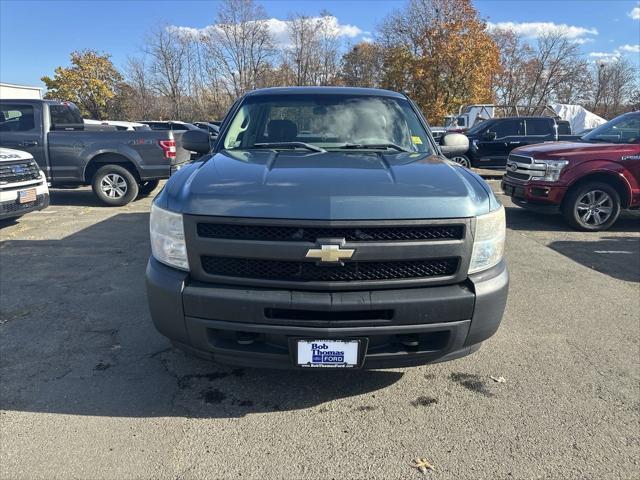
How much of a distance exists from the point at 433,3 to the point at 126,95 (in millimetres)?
24767

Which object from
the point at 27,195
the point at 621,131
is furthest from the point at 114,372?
the point at 621,131

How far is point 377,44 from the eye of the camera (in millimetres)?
40062

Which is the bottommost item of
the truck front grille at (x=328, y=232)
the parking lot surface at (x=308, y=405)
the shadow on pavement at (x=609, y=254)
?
the parking lot surface at (x=308, y=405)

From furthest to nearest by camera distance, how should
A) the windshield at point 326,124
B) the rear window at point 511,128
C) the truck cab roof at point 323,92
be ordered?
the rear window at point 511,128
the truck cab roof at point 323,92
the windshield at point 326,124

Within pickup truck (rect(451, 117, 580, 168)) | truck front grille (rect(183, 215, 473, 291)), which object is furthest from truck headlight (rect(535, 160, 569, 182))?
pickup truck (rect(451, 117, 580, 168))

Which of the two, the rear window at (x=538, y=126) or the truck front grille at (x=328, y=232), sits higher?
the rear window at (x=538, y=126)

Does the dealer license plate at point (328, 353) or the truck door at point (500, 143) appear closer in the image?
the dealer license plate at point (328, 353)

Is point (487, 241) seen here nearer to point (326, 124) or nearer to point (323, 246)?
point (323, 246)

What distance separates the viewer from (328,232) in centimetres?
237

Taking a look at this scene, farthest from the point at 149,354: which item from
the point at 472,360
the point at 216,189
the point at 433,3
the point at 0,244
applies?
the point at 433,3

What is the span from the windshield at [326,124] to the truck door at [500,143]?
36.1ft

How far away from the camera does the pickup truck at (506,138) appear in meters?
14.1

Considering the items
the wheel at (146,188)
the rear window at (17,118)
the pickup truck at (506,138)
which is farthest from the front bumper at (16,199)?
the pickup truck at (506,138)

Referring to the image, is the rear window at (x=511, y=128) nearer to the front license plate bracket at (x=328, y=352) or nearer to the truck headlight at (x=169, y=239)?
the front license plate bracket at (x=328, y=352)
